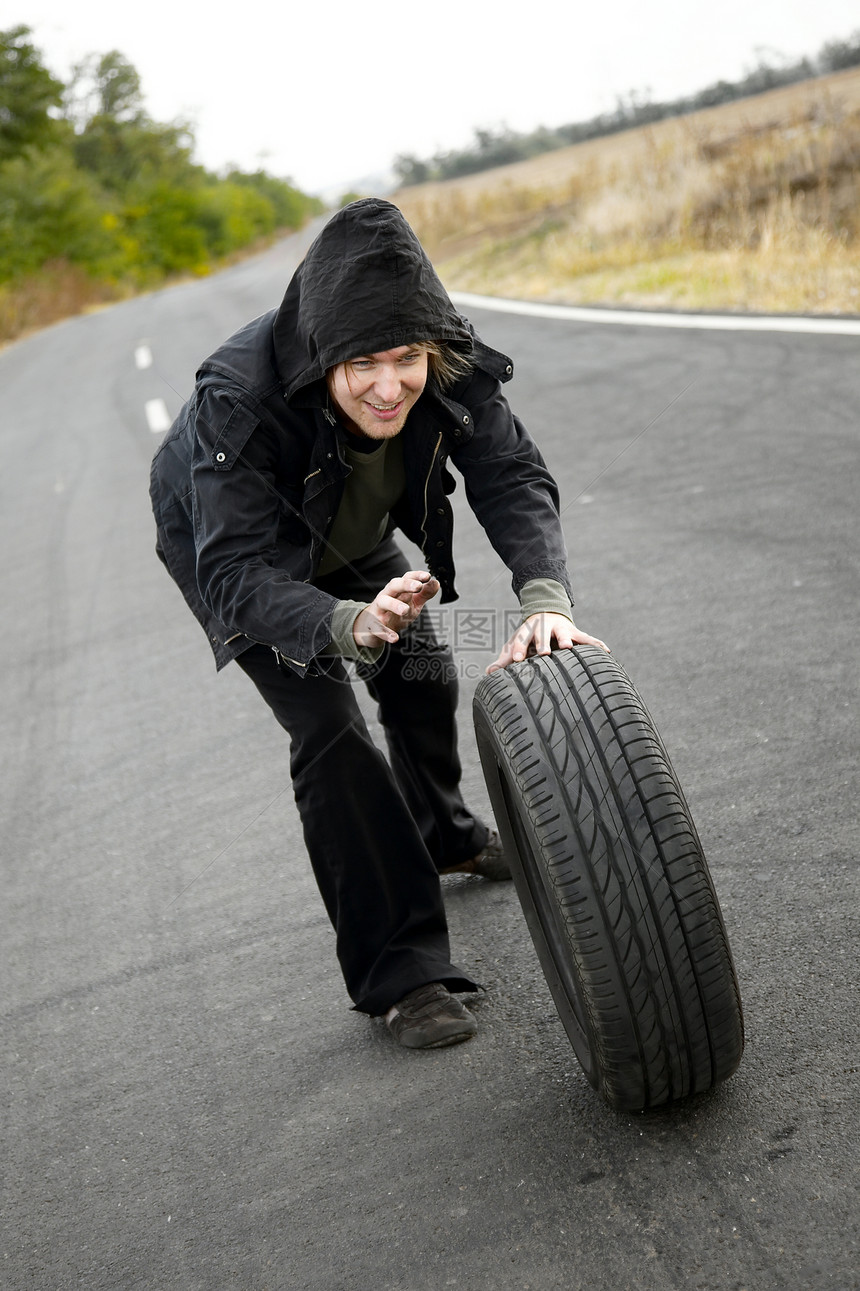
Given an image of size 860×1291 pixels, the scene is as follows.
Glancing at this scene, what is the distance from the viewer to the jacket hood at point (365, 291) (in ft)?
7.68

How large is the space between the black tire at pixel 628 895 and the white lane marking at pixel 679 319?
23.2ft

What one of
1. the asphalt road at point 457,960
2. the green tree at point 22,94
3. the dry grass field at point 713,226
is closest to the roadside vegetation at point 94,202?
the green tree at point 22,94

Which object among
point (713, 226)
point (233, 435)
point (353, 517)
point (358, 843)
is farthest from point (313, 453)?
point (713, 226)

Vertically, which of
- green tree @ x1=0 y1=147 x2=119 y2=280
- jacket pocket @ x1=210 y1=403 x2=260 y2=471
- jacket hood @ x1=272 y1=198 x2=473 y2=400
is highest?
green tree @ x1=0 y1=147 x2=119 y2=280

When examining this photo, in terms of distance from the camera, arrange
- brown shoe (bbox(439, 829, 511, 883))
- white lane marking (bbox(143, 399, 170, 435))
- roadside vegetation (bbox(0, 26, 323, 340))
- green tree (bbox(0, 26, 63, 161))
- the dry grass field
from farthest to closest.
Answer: green tree (bbox(0, 26, 63, 161)), roadside vegetation (bbox(0, 26, 323, 340)), white lane marking (bbox(143, 399, 170, 435)), the dry grass field, brown shoe (bbox(439, 829, 511, 883))

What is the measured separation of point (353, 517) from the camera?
2.85m

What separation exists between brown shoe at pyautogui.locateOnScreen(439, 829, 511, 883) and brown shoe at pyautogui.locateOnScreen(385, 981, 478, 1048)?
655 mm

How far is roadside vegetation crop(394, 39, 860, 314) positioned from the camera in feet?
36.0

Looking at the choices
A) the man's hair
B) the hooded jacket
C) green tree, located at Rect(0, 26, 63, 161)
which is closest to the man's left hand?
the hooded jacket

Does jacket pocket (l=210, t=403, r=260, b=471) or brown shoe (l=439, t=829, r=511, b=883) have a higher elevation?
jacket pocket (l=210, t=403, r=260, b=471)

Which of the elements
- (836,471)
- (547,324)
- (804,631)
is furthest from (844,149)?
(804,631)

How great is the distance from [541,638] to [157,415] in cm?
1039

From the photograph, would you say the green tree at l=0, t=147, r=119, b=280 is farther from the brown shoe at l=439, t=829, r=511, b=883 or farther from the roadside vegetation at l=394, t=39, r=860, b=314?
the brown shoe at l=439, t=829, r=511, b=883

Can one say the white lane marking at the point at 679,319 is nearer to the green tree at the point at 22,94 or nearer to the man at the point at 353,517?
the man at the point at 353,517
